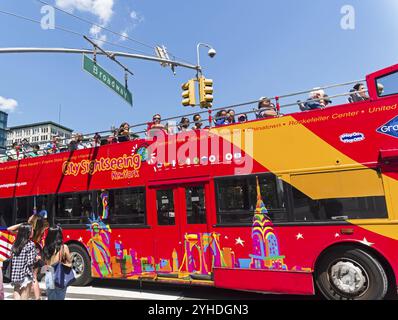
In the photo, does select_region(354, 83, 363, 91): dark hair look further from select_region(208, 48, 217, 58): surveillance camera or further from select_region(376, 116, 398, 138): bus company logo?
select_region(208, 48, 217, 58): surveillance camera

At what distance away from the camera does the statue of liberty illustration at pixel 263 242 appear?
6.28 m

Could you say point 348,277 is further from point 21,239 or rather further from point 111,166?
point 111,166

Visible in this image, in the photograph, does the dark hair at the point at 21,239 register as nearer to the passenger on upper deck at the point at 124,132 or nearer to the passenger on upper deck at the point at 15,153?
the passenger on upper deck at the point at 124,132

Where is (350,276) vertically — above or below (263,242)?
below

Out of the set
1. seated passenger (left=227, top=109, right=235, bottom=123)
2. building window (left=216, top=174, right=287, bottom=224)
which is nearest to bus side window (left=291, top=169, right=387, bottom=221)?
building window (left=216, top=174, right=287, bottom=224)

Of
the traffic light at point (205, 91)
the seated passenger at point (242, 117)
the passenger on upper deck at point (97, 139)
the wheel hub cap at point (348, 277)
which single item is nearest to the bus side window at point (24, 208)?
the passenger on upper deck at point (97, 139)

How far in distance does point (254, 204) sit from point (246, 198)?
200 mm

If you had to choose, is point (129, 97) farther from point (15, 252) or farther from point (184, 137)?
point (15, 252)

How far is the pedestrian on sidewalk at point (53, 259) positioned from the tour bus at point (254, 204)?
2257 mm

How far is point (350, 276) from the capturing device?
18.6 feet

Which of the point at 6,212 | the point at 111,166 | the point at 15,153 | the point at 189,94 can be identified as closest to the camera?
the point at 111,166

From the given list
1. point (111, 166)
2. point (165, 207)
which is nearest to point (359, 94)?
point (165, 207)

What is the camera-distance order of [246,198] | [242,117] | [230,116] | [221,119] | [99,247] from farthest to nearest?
[99,247], [221,119], [242,117], [230,116], [246,198]
